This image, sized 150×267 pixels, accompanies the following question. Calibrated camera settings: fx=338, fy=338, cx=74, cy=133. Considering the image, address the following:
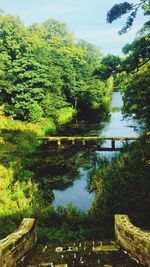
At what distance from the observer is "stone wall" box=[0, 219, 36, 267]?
7898 millimetres

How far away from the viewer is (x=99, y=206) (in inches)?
582

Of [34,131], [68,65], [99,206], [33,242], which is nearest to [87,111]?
[68,65]

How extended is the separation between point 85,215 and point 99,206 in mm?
808

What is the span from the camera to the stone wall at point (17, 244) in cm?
790

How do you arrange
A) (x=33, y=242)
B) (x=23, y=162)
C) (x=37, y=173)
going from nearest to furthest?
1. (x=33, y=242)
2. (x=37, y=173)
3. (x=23, y=162)

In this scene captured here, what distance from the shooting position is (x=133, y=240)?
8758mm

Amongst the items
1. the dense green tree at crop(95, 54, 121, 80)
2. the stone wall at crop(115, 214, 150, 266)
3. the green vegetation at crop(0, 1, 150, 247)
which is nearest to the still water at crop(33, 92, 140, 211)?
the green vegetation at crop(0, 1, 150, 247)

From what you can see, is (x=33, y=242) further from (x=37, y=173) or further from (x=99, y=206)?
(x=37, y=173)

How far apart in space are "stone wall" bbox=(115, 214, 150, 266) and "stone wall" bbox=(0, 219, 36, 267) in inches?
102

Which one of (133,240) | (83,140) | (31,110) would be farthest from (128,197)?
(31,110)

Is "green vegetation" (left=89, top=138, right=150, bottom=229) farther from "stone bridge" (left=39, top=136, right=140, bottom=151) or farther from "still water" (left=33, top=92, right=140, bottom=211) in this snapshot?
"stone bridge" (left=39, top=136, right=140, bottom=151)

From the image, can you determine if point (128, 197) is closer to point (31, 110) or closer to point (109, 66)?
point (109, 66)

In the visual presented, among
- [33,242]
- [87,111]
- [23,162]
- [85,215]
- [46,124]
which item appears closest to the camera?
[33,242]

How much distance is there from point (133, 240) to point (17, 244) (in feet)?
9.81
